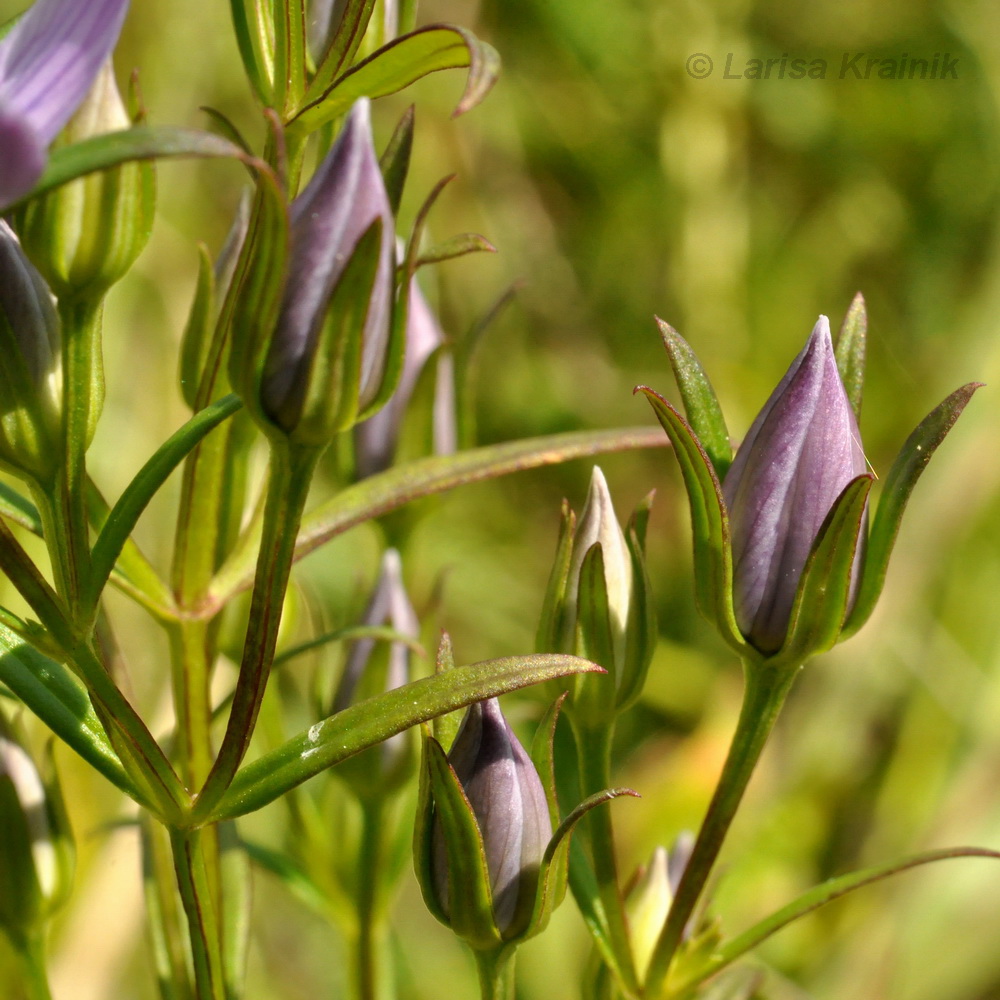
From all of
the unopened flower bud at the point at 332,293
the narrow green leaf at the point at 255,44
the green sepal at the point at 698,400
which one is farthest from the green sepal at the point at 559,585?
the narrow green leaf at the point at 255,44

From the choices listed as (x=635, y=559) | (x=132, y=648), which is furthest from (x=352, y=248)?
(x=132, y=648)

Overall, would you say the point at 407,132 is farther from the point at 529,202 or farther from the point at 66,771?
the point at 529,202

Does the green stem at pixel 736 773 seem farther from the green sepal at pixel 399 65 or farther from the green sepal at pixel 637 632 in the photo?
the green sepal at pixel 399 65

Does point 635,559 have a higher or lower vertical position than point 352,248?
lower

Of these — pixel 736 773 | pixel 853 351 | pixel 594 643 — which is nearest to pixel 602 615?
pixel 594 643

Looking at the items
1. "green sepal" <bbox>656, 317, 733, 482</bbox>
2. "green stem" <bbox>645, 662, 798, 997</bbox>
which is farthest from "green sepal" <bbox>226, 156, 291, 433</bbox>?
"green stem" <bbox>645, 662, 798, 997</bbox>

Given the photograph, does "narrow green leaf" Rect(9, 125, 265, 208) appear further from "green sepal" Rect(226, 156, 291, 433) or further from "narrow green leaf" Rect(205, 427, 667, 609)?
"narrow green leaf" Rect(205, 427, 667, 609)

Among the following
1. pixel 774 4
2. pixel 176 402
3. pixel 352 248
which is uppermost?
pixel 774 4
